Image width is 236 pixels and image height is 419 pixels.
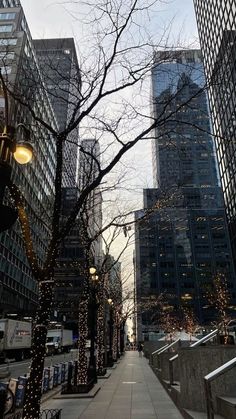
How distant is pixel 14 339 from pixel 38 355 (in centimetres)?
3204

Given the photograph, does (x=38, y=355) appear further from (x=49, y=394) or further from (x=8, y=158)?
(x=49, y=394)

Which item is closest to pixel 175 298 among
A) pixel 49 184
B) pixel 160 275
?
pixel 160 275

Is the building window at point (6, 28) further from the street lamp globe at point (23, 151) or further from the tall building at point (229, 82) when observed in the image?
the street lamp globe at point (23, 151)

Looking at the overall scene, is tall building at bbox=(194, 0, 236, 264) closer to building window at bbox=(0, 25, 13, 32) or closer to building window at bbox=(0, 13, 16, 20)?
building window at bbox=(0, 25, 13, 32)

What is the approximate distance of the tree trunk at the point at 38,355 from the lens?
632cm

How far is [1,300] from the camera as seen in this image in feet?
166

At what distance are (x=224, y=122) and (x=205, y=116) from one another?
125ft

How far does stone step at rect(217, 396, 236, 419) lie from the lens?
5.98m

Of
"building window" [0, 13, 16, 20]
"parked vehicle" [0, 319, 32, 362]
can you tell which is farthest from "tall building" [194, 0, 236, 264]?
"building window" [0, 13, 16, 20]

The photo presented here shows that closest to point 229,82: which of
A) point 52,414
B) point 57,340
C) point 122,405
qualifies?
point 122,405

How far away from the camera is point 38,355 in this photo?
6.77 meters

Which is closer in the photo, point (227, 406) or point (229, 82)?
point (227, 406)

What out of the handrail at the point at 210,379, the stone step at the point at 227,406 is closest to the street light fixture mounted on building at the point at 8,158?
the handrail at the point at 210,379

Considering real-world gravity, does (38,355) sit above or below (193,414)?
above
